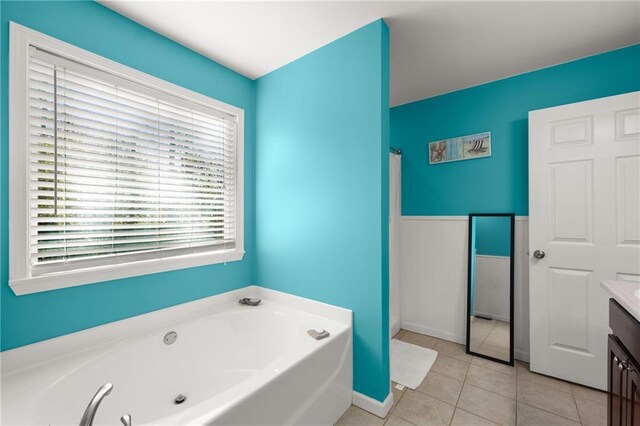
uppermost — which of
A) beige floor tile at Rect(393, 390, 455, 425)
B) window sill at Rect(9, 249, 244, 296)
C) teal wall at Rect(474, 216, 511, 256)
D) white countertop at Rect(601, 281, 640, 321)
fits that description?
teal wall at Rect(474, 216, 511, 256)

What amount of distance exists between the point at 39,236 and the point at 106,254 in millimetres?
314

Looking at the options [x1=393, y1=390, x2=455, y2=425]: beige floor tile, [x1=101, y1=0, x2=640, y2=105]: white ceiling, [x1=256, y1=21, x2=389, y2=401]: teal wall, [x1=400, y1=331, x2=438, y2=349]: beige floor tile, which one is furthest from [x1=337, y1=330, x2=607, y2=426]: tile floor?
[x1=101, y1=0, x2=640, y2=105]: white ceiling

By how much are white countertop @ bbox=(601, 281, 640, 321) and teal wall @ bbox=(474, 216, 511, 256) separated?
1274 millimetres

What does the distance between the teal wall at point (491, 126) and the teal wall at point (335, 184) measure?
131cm

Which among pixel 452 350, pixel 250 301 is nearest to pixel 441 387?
pixel 452 350

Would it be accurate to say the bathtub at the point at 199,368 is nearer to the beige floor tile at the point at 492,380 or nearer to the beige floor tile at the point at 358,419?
the beige floor tile at the point at 358,419

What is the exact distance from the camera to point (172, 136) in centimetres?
193

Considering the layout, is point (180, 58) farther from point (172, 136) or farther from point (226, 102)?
point (172, 136)

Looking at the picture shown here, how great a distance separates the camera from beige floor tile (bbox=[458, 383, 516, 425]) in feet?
5.50

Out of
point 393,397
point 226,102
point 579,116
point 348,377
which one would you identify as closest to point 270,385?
point 348,377

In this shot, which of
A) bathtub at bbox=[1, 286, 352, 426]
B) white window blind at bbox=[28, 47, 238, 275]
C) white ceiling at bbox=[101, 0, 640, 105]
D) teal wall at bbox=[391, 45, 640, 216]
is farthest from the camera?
teal wall at bbox=[391, 45, 640, 216]

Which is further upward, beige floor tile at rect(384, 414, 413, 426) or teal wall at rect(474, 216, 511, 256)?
teal wall at rect(474, 216, 511, 256)

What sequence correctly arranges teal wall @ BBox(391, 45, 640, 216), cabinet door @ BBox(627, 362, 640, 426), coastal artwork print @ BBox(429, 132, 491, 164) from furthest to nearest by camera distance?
coastal artwork print @ BBox(429, 132, 491, 164)
teal wall @ BBox(391, 45, 640, 216)
cabinet door @ BBox(627, 362, 640, 426)

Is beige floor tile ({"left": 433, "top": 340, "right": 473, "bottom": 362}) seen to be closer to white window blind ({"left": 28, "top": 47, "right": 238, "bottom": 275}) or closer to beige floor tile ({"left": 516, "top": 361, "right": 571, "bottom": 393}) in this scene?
beige floor tile ({"left": 516, "top": 361, "right": 571, "bottom": 393})
